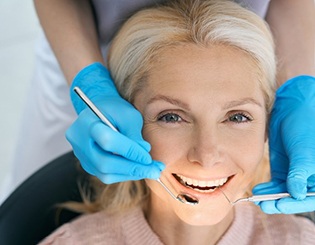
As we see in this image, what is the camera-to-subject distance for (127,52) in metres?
1.44

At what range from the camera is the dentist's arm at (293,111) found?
1312mm

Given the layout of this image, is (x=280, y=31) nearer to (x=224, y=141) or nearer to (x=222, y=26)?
(x=222, y=26)

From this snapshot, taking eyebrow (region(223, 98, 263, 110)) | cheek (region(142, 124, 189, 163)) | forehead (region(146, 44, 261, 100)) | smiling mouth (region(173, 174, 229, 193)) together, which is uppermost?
forehead (region(146, 44, 261, 100))

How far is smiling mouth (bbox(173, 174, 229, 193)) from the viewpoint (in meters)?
1.33

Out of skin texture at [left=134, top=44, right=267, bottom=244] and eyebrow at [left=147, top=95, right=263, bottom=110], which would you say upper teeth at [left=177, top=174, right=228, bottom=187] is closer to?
skin texture at [left=134, top=44, right=267, bottom=244]

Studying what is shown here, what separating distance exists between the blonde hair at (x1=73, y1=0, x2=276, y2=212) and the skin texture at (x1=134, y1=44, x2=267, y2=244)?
0.02 meters

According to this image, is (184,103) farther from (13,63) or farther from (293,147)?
(13,63)

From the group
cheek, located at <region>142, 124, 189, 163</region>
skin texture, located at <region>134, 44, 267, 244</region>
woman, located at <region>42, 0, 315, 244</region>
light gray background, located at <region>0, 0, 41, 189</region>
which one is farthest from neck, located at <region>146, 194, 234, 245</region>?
A: light gray background, located at <region>0, 0, 41, 189</region>

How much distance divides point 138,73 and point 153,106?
95 millimetres

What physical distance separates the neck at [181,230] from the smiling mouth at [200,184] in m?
0.18

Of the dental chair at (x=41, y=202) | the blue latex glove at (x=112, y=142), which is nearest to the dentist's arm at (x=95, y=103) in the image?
the blue latex glove at (x=112, y=142)

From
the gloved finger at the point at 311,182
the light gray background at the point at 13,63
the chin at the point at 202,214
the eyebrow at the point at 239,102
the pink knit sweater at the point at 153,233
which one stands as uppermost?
the eyebrow at the point at 239,102

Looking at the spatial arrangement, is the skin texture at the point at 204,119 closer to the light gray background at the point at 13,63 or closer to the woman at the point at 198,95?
the woman at the point at 198,95

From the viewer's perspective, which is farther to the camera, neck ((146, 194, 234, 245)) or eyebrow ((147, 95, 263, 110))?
neck ((146, 194, 234, 245))
